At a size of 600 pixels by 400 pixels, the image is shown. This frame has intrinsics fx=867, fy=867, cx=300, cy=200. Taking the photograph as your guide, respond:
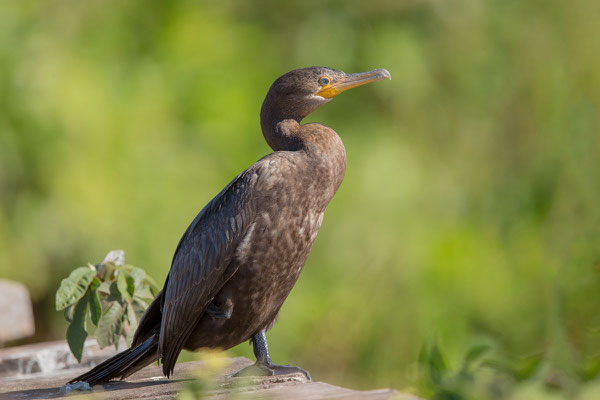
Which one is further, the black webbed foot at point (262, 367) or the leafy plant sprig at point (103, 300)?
the leafy plant sprig at point (103, 300)

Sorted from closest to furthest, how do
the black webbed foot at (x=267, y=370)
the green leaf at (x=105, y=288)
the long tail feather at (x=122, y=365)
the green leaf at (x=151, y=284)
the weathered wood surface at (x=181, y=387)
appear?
the weathered wood surface at (x=181, y=387) < the black webbed foot at (x=267, y=370) < the long tail feather at (x=122, y=365) < the green leaf at (x=105, y=288) < the green leaf at (x=151, y=284)

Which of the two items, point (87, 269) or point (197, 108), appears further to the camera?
point (197, 108)

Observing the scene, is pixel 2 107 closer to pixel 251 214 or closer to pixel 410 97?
pixel 410 97

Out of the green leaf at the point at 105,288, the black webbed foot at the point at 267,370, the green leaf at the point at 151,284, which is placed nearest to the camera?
the black webbed foot at the point at 267,370

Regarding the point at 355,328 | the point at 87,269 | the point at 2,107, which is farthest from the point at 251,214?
the point at 2,107

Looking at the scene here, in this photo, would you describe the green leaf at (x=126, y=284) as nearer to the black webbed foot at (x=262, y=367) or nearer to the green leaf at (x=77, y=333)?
the green leaf at (x=77, y=333)

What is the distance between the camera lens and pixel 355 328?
581 centimetres

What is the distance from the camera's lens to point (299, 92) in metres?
2.44

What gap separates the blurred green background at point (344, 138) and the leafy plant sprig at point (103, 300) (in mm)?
2964

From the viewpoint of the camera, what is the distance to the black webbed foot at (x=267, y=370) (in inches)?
85.9

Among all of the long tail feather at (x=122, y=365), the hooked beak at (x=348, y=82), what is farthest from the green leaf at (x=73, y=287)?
the hooked beak at (x=348, y=82)

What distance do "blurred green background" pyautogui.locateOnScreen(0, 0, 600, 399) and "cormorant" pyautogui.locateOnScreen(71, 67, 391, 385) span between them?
304 centimetres

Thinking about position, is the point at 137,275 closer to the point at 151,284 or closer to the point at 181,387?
the point at 151,284

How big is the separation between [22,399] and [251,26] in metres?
4.61
